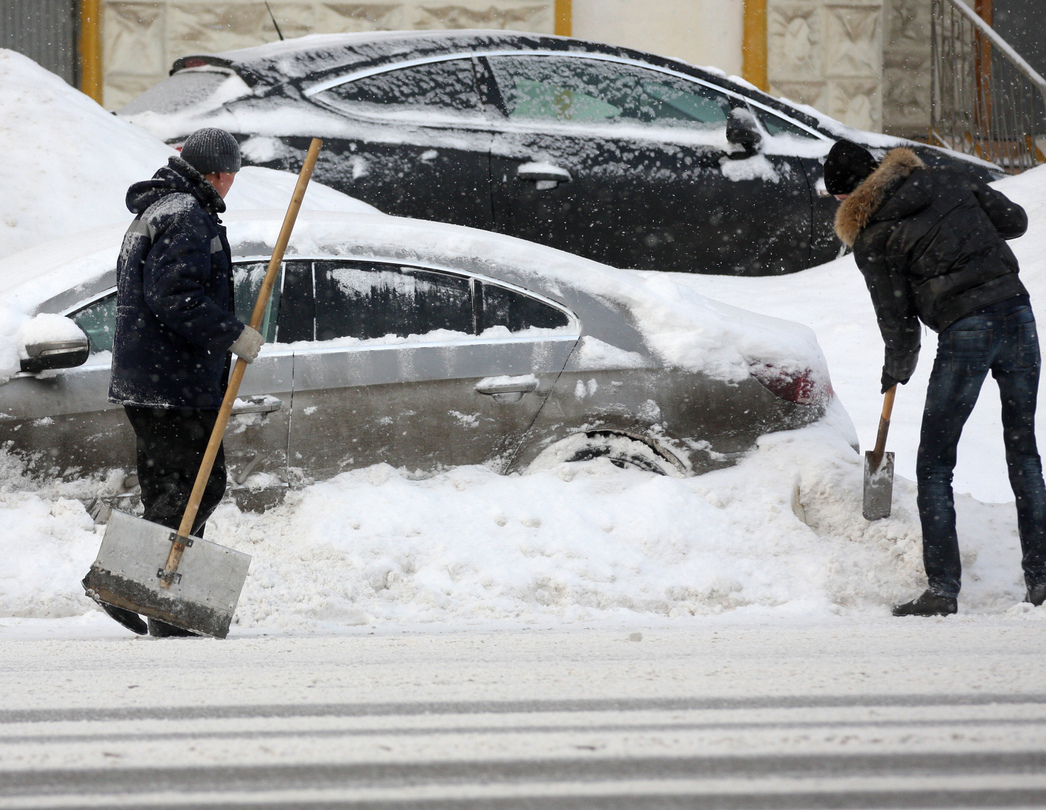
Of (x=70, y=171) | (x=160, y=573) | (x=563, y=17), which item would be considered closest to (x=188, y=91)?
(x=70, y=171)

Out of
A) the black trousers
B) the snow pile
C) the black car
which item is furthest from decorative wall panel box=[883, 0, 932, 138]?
the black trousers

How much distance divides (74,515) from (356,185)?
3.55 m

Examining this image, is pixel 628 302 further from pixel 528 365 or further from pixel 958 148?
pixel 958 148

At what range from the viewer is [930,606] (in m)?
4.36

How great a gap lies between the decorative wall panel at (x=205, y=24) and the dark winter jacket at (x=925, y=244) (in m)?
8.43

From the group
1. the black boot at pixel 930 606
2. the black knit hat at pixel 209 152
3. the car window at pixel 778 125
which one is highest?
the black knit hat at pixel 209 152

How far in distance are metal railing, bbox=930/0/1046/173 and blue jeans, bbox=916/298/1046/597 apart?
7180 mm

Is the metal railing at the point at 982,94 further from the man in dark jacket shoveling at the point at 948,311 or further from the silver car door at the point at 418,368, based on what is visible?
the silver car door at the point at 418,368

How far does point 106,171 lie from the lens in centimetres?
708

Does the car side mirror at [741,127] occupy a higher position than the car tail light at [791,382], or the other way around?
the car side mirror at [741,127]

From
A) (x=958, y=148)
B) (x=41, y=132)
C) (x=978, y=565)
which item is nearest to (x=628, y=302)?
(x=978, y=565)

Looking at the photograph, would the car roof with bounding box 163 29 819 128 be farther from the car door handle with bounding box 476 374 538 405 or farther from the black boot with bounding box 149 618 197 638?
the black boot with bounding box 149 618 197 638

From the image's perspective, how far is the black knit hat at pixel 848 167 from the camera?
176 inches

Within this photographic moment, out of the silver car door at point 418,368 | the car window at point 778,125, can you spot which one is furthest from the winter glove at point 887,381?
the car window at point 778,125
